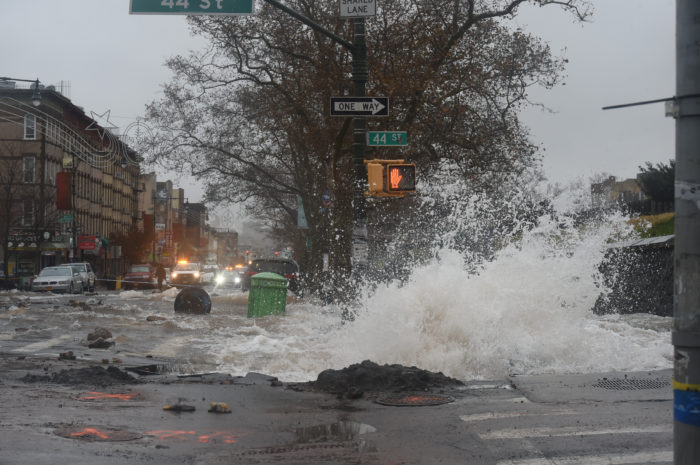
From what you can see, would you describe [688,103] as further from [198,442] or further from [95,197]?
[95,197]

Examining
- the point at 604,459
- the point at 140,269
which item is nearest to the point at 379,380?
the point at 604,459

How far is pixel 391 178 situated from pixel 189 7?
421 centimetres

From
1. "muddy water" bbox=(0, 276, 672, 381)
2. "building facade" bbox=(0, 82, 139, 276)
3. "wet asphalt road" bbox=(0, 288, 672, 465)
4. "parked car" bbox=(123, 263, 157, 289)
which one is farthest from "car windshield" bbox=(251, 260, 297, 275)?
"wet asphalt road" bbox=(0, 288, 672, 465)

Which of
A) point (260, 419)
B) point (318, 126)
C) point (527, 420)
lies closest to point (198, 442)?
point (260, 419)

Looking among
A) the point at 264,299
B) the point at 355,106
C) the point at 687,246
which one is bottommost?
the point at 264,299

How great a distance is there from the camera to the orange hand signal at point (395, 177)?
14.7 metres

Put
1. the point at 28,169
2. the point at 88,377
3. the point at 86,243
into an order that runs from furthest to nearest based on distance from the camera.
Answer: the point at 86,243
the point at 28,169
the point at 88,377

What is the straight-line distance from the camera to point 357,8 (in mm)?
15000

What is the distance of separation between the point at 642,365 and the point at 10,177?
56.1 metres

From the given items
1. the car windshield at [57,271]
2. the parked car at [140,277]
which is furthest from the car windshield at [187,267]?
the car windshield at [57,271]

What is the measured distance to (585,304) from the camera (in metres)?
14.3

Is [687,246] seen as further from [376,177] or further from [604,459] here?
[376,177]

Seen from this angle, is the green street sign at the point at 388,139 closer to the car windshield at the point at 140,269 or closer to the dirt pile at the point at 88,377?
the dirt pile at the point at 88,377

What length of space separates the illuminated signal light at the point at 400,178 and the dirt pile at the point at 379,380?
14.2ft
